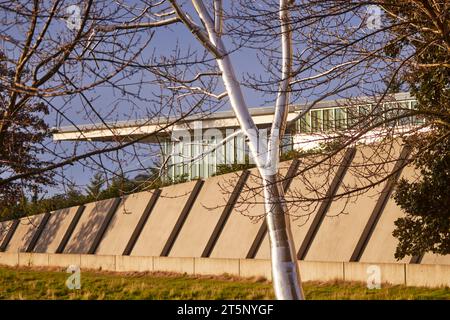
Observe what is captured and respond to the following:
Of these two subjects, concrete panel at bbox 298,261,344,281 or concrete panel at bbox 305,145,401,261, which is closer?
concrete panel at bbox 298,261,344,281

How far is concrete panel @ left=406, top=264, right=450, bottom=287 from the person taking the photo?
16.2m

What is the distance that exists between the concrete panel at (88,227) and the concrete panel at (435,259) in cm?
1066

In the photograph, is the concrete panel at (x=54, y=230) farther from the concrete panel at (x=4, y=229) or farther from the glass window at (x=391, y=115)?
the glass window at (x=391, y=115)

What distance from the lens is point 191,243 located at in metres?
21.3

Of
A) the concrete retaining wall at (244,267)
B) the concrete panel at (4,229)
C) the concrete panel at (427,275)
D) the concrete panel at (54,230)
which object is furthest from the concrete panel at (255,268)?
the concrete panel at (4,229)

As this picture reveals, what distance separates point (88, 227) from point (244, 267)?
7.49 metres

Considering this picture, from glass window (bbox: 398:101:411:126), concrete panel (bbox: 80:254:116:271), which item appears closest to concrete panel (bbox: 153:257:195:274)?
concrete panel (bbox: 80:254:116:271)

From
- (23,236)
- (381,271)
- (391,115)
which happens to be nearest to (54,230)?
(23,236)

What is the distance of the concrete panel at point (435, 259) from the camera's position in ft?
56.1

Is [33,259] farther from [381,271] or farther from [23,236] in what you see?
[381,271]

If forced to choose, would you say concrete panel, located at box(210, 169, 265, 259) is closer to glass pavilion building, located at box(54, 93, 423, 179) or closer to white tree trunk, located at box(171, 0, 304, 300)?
glass pavilion building, located at box(54, 93, 423, 179)

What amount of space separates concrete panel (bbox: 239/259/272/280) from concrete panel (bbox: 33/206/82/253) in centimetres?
861

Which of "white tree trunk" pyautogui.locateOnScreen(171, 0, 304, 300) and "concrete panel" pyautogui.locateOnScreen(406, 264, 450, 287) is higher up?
"white tree trunk" pyautogui.locateOnScreen(171, 0, 304, 300)
